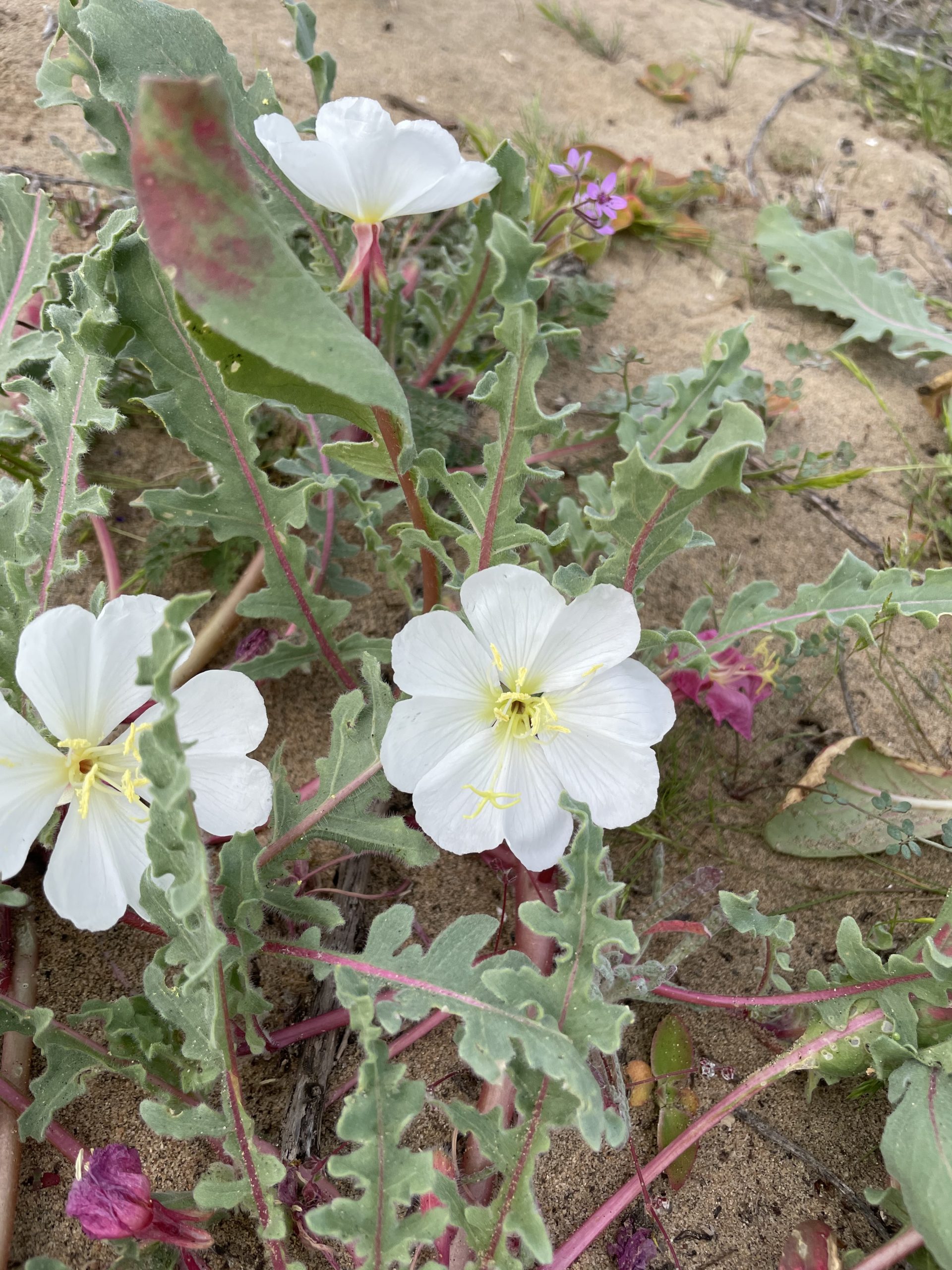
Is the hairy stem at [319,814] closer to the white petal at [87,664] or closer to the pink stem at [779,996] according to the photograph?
the white petal at [87,664]

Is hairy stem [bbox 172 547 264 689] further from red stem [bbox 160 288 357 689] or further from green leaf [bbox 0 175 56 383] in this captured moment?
green leaf [bbox 0 175 56 383]

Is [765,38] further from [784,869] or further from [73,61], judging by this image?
[784,869]

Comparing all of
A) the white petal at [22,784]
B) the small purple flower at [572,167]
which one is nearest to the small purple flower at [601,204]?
the small purple flower at [572,167]

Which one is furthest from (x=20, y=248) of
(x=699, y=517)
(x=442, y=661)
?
(x=699, y=517)

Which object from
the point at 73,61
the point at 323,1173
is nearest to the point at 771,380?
the point at 73,61

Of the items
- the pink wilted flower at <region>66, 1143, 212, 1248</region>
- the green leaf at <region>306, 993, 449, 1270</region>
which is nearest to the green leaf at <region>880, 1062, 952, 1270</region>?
the green leaf at <region>306, 993, 449, 1270</region>

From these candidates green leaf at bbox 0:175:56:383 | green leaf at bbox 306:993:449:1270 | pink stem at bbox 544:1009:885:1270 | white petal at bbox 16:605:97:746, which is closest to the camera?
green leaf at bbox 306:993:449:1270

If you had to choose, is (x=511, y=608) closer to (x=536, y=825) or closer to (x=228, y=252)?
(x=536, y=825)
